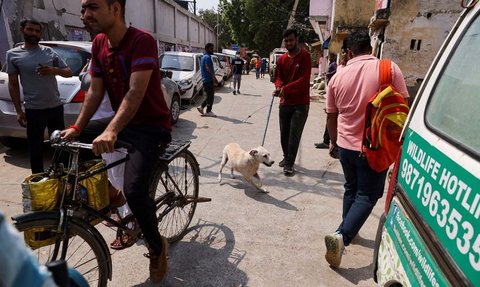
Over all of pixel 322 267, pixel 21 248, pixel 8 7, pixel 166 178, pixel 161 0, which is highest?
pixel 161 0

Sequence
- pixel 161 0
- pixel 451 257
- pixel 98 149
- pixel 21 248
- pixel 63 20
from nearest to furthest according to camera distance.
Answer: pixel 21 248, pixel 451 257, pixel 98 149, pixel 63 20, pixel 161 0

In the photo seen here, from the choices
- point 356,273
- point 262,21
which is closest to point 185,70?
point 356,273

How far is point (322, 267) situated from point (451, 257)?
186 cm

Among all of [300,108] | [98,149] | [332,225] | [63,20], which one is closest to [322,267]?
[332,225]

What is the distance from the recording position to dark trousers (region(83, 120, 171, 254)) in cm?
219

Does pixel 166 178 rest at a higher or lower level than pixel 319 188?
higher

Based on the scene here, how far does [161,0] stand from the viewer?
2080 cm

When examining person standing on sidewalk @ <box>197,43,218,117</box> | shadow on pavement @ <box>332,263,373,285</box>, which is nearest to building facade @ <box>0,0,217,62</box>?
person standing on sidewalk @ <box>197,43,218,117</box>

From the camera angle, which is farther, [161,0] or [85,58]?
[161,0]

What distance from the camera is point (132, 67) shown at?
83.6 inches

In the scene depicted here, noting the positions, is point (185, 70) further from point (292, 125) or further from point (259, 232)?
point (259, 232)

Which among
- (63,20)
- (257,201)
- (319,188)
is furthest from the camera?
(63,20)

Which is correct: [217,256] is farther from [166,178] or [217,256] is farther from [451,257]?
[451,257]

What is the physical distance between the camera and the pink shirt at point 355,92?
2656 mm
